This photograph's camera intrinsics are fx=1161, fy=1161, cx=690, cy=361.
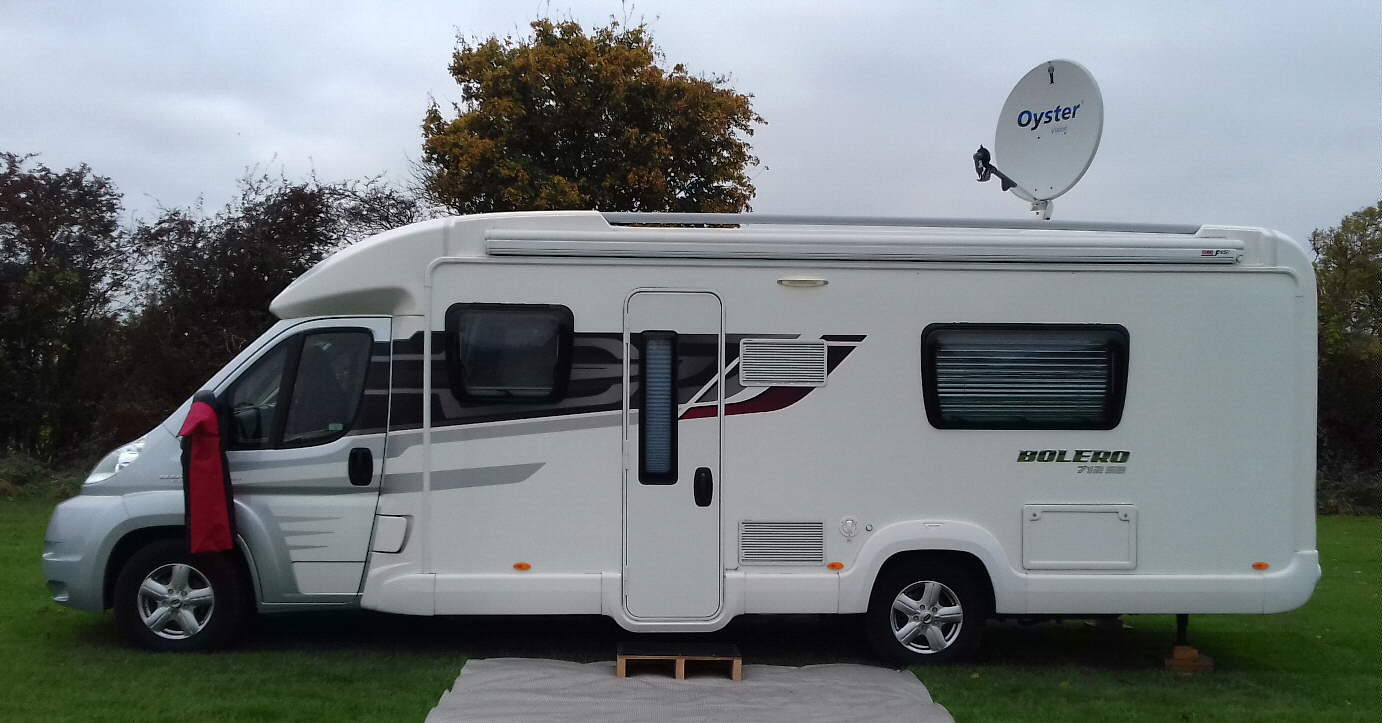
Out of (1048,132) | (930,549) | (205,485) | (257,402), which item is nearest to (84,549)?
(205,485)

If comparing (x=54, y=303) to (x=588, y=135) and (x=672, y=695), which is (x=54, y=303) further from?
(x=672, y=695)

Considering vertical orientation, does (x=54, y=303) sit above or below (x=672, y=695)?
above

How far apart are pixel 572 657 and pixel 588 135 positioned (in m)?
11.6

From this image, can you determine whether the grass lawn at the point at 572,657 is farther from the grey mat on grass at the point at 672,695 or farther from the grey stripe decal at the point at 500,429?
the grey stripe decal at the point at 500,429

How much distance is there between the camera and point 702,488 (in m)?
6.79

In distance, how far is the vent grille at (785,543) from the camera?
6.82 m

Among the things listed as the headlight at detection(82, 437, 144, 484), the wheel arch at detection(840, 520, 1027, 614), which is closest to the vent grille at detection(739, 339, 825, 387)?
the wheel arch at detection(840, 520, 1027, 614)

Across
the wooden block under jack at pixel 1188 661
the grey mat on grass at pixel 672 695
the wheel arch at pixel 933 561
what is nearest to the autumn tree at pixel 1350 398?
the wooden block under jack at pixel 1188 661

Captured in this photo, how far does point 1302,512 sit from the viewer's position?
22.8ft

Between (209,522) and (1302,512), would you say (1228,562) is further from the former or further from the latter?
(209,522)

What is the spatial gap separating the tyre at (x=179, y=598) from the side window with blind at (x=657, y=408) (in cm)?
258

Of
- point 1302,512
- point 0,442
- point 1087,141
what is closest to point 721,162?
point 1087,141

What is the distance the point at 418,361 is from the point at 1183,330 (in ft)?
15.0

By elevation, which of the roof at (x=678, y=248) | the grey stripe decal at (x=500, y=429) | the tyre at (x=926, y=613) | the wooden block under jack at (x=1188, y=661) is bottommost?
the wooden block under jack at (x=1188, y=661)
